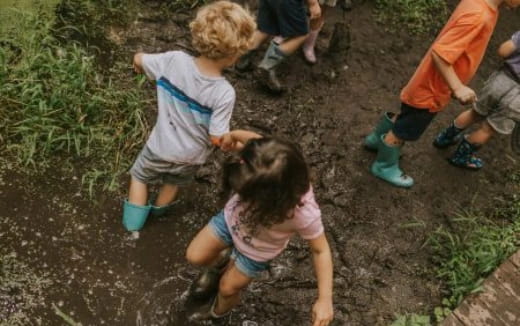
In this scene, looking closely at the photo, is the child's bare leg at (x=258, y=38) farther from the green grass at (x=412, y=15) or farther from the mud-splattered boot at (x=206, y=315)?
the mud-splattered boot at (x=206, y=315)

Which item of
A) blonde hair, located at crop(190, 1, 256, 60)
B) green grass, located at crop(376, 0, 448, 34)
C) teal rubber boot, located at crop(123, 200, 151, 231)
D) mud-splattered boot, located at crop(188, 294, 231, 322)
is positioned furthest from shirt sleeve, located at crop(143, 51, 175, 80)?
green grass, located at crop(376, 0, 448, 34)

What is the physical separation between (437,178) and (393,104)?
70 centimetres

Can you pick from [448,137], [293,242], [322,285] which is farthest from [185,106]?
[448,137]

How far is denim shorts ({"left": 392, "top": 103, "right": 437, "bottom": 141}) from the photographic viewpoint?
10.1ft

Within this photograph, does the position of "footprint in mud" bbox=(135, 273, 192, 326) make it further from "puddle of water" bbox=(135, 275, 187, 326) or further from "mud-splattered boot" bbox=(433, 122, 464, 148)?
"mud-splattered boot" bbox=(433, 122, 464, 148)

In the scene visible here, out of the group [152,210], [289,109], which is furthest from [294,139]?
[152,210]

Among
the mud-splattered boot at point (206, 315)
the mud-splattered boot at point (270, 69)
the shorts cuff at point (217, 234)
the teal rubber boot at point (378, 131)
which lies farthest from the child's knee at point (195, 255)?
the mud-splattered boot at point (270, 69)

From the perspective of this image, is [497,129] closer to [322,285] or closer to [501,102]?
[501,102]

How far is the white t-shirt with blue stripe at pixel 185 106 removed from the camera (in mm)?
2369

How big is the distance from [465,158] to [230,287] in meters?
2.09

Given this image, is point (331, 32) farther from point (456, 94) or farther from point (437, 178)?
point (456, 94)

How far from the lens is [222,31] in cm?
226

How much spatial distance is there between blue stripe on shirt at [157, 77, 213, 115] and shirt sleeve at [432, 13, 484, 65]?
3.93 ft

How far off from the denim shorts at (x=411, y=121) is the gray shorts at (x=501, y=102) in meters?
0.44
